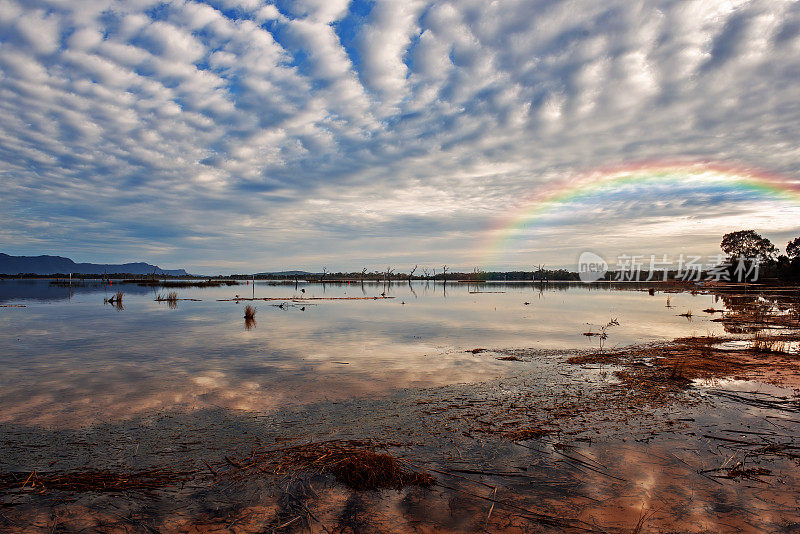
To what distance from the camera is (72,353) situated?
16.9m

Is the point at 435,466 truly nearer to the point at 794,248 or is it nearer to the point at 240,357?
the point at 240,357

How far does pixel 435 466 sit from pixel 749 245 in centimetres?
13509

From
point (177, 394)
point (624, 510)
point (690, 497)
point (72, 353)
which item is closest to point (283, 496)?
point (624, 510)

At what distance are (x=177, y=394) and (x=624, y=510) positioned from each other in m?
10.7

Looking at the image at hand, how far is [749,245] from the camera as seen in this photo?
10506 centimetres

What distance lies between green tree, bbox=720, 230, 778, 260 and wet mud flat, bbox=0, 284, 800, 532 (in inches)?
4926

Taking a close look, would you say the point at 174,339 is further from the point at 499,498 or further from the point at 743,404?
the point at 743,404

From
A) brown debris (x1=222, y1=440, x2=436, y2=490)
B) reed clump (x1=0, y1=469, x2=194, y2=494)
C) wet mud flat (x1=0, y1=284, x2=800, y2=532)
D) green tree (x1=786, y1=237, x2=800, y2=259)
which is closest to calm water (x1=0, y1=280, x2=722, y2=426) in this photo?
wet mud flat (x1=0, y1=284, x2=800, y2=532)

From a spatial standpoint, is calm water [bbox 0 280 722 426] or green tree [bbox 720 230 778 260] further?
green tree [bbox 720 230 778 260]

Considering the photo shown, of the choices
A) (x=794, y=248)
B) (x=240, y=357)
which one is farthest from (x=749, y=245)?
(x=240, y=357)

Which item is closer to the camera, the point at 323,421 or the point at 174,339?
the point at 323,421

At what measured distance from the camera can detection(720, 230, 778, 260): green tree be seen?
339 ft

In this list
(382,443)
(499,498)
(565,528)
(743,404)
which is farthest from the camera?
(743,404)

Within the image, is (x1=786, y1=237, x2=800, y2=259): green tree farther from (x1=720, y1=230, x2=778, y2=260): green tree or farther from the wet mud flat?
the wet mud flat
